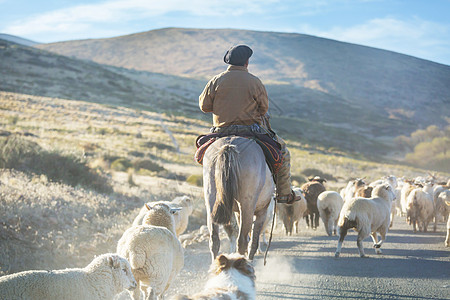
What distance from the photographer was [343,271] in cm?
859

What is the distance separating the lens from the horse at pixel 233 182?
6125mm

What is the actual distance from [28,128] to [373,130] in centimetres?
7810

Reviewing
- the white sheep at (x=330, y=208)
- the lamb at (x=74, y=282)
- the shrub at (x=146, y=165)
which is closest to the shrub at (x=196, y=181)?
the shrub at (x=146, y=165)

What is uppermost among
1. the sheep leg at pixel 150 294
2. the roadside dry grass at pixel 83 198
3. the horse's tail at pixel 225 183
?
the horse's tail at pixel 225 183

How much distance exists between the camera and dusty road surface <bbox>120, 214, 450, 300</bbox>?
23.9 ft

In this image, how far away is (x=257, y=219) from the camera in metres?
7.16

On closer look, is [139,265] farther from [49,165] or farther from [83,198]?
[49,165]

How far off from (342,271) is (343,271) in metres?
0.02

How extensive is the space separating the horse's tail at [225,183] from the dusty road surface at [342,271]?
1.84 m

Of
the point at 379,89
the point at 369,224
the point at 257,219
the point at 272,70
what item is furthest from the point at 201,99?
the point at 272,70

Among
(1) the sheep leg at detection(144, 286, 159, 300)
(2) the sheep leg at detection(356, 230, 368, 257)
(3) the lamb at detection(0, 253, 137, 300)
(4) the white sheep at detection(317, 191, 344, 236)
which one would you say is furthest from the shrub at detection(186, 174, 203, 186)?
(3) the lamb at detection(0, 253, 137, 300)

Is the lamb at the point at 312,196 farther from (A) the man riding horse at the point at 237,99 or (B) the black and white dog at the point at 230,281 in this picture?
(B) the black and white dog at the point at 230,281

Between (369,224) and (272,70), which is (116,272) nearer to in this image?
(369,224)

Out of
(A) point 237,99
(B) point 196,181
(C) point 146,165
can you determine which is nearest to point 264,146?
Result: (A) point 237,99
